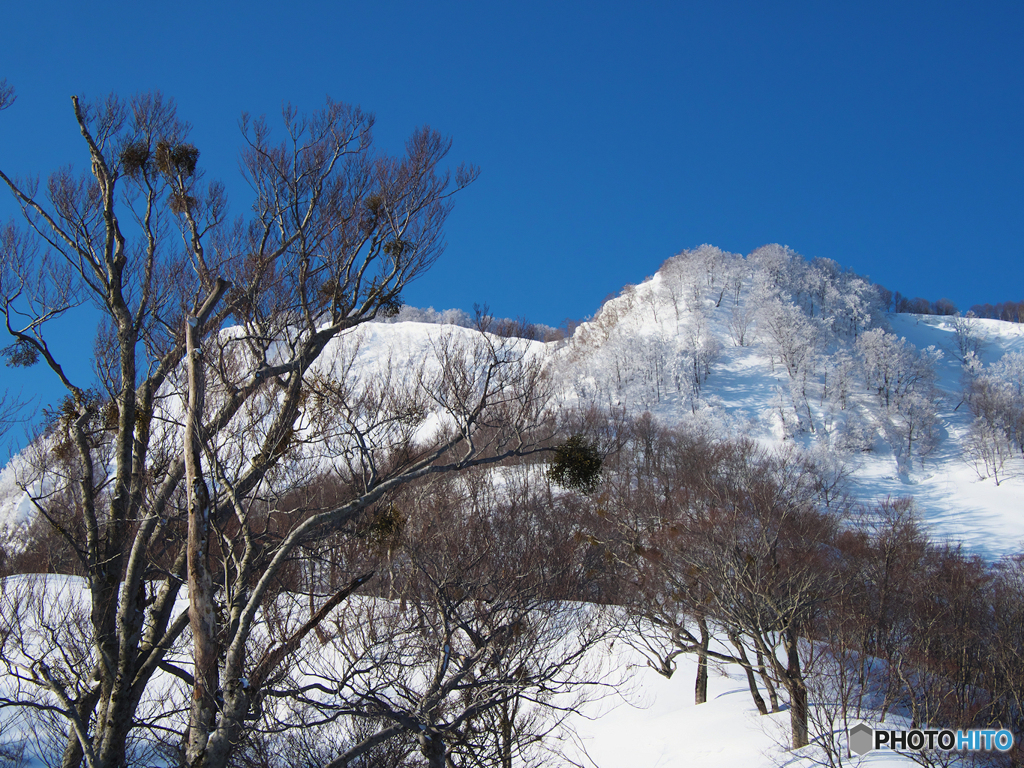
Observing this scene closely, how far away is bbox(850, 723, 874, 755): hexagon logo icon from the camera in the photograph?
44.6 ft

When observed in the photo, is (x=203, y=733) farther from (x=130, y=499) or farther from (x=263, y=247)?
(x=263, y=247)

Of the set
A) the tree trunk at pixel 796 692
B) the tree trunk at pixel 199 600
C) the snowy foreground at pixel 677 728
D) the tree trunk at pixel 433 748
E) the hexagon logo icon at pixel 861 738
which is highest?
the tree trunk at pixel 199 600

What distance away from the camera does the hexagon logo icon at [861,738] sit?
1359 centimetres

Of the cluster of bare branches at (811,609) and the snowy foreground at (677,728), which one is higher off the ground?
the cluster of bare branches at (811,609)

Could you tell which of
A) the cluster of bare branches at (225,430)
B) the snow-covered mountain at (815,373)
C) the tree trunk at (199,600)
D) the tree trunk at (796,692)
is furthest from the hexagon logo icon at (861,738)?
the snow-covered mountain at (815,373)

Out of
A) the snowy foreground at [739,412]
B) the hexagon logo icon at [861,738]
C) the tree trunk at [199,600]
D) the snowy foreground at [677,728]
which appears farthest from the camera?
the snowy foreground at [739,412]

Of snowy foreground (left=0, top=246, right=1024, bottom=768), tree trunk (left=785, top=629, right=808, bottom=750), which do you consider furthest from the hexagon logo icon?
tree trunk (left=785, top=629, right=808, bottom=750)

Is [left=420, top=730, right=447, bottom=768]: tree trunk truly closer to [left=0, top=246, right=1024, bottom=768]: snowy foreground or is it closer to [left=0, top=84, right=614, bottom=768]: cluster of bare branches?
[left=0, top=84, right=614, bottom=768]: cluster of bare branches

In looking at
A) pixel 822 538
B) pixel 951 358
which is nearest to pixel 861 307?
pixel 951 358

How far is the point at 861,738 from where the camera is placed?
13.7 metres

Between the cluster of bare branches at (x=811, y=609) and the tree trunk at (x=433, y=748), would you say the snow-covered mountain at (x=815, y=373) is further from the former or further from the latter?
the tree trunk at (x=433, y=748)

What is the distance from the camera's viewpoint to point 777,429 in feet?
220

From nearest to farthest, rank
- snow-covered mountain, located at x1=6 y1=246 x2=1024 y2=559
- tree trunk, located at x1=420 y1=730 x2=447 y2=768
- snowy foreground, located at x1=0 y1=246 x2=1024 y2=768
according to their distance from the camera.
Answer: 1. tree trunk, located at x1=420 y1=730 x2=447 y2=768
2. snowy foreground, located at x1=0 y1=246 x2=1024 y2=768
3. snow-covered mountain, located at x1=6 y1=246 x2=1024 y2=559

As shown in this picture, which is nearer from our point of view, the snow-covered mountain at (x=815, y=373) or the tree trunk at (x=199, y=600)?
the tree trunk at (x=199, y=600)
